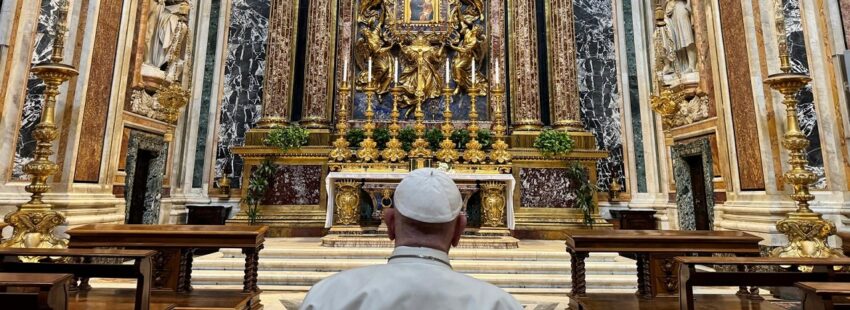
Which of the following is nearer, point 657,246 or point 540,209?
point 657,246

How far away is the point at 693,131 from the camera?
26.6 ft

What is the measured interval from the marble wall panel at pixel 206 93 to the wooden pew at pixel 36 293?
7.88 m

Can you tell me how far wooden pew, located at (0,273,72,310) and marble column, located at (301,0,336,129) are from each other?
7411 millimetres

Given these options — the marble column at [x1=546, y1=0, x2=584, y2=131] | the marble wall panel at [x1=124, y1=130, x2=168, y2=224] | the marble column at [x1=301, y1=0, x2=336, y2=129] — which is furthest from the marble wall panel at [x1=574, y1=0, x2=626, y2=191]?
the marble wall panel at [x1=124, y1=130, x2=168, y2=224]

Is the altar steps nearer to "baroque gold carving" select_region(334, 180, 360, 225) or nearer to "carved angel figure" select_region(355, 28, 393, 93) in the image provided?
"baroque gold carving" select_region(334, 180, 360, 225)

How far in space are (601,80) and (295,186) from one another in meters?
7.14


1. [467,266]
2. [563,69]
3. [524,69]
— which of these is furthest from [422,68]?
[467,266]

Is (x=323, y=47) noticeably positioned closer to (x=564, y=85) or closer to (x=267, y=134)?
(x=267, y=134)

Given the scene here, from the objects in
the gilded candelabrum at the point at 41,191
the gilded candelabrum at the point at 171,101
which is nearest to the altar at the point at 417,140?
the gilded candelabrum at the point at 171,101

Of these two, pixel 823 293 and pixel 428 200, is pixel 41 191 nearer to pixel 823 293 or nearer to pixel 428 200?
pixel 428 200

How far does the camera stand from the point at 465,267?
20.5 feet

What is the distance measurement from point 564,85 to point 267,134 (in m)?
6.35

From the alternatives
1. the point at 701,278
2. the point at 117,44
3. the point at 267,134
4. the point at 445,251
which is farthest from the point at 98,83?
the point at 701,278

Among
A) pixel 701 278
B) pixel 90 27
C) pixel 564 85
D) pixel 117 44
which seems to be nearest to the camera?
pixel 701 278
